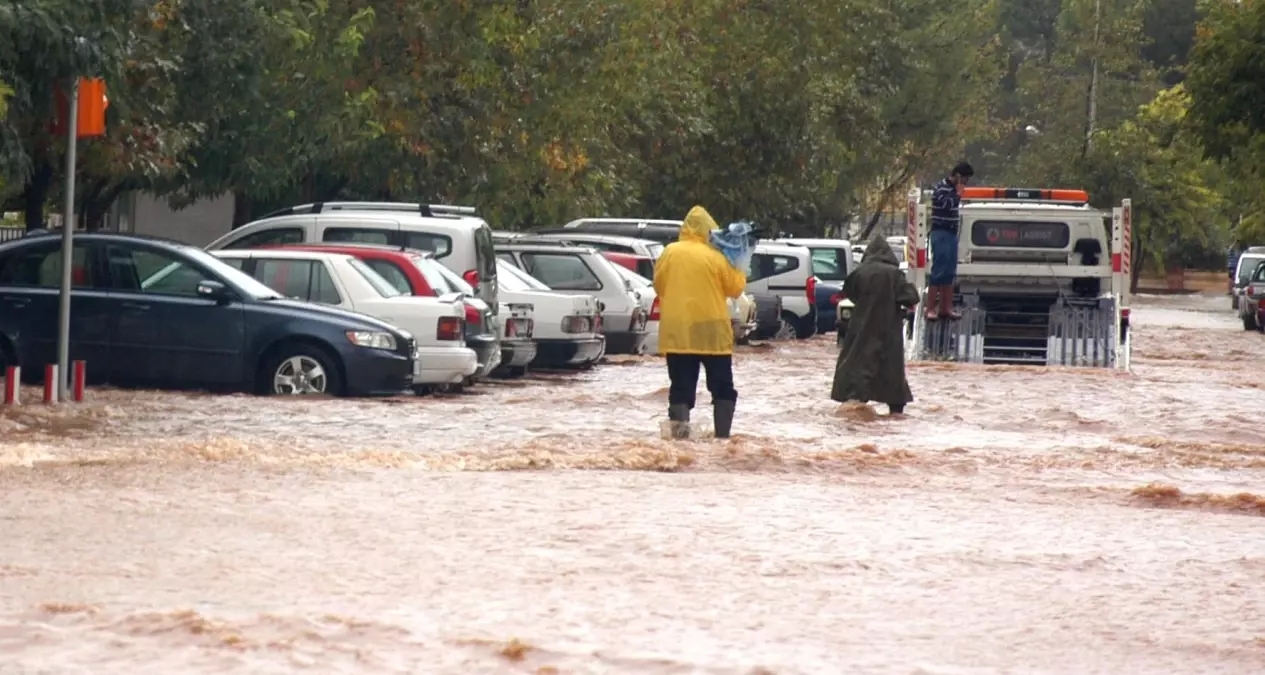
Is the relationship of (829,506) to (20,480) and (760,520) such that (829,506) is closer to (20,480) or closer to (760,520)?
(760,520)

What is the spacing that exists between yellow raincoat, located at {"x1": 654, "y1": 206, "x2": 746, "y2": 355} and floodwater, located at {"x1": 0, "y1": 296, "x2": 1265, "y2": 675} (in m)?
0.79

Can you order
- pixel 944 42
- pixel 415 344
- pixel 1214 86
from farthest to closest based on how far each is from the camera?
1. pixel 944 42
2. pixel 1214 86
3. pixel 415 344

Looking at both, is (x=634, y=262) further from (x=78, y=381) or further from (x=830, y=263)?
(x=78, y=381)

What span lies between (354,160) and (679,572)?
77.5ft

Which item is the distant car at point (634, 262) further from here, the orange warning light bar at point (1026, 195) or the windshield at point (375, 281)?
the windshield at point (375, 281)

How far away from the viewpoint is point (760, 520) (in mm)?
11609

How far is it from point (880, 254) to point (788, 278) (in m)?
16.9

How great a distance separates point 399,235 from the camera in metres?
23.2

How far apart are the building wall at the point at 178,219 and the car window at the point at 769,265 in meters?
8.94

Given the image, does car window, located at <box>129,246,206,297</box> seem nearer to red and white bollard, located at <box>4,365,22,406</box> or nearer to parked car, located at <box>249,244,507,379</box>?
parked car, located at <box>249,244,507,379</box>

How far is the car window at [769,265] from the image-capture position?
36562mm

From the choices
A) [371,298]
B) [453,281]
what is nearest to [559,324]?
[453,281]

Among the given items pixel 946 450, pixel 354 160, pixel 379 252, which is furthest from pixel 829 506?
pixel 354 160

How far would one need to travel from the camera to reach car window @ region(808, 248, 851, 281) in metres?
40.8
